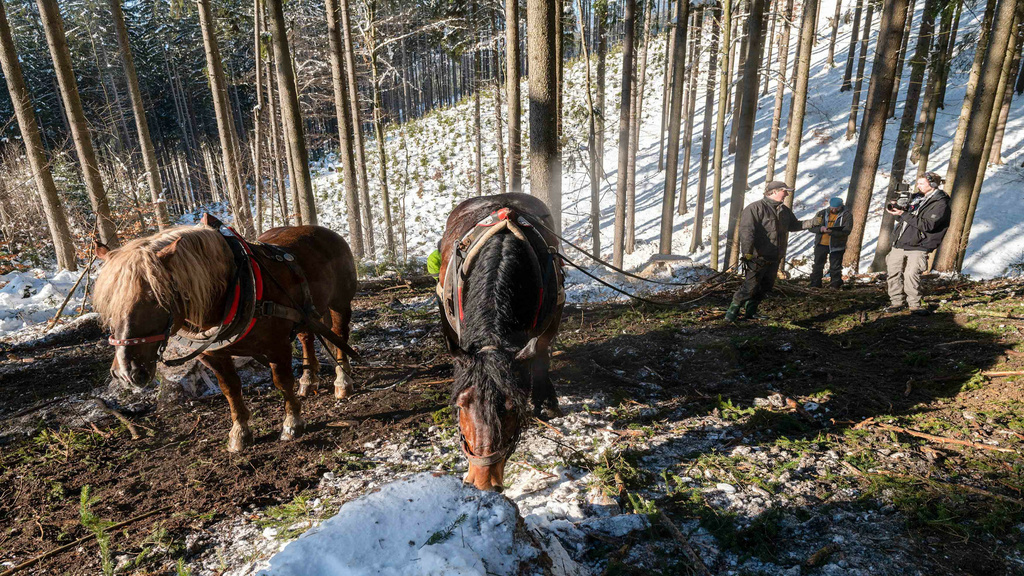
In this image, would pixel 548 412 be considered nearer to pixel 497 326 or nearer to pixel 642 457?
pixel 642 457

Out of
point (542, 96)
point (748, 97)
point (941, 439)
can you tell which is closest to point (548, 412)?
point (941, 439)

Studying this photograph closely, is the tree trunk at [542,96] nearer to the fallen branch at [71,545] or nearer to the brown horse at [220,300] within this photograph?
the brown horse at [220,300]

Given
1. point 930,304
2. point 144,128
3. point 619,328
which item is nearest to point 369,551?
point 619,328

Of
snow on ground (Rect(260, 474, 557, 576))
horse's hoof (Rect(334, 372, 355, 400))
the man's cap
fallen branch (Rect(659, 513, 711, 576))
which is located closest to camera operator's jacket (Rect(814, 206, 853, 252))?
the man's cap

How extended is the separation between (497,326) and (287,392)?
2342 mm

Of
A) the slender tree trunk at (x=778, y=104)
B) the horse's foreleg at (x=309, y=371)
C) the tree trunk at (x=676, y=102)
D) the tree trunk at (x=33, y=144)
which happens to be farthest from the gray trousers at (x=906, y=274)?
the tree trunk at (x=33, y=144)

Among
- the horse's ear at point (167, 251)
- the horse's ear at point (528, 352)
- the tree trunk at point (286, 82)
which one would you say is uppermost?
A: the tree trunk at point (286, 82)

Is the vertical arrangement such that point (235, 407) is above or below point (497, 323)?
below

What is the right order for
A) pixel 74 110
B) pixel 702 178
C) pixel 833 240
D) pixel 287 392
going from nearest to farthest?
pixel 287 392
pixel 833 240
pixel 74 110
pixel 702 178

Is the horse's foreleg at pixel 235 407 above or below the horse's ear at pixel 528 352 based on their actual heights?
below

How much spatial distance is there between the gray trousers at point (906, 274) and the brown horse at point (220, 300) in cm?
768

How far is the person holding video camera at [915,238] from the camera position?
6.13 metres

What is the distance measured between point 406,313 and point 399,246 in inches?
631

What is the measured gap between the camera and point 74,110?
8.93m
